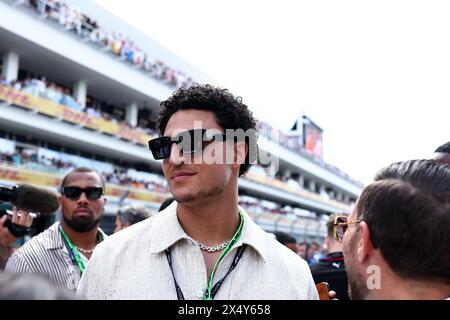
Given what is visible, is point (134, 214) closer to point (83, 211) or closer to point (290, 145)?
point (83, 211)

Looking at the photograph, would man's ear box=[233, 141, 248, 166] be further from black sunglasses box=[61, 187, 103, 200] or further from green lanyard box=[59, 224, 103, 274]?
black sunglasses box=[61, 187, 103, 200]

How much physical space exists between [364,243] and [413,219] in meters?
0.18

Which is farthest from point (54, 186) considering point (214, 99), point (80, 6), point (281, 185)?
point (281, 185)

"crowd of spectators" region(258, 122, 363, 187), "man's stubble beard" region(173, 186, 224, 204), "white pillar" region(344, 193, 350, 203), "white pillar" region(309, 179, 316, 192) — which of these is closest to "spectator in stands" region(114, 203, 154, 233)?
"man's stubble beard" region(173, 186, 224, 204)

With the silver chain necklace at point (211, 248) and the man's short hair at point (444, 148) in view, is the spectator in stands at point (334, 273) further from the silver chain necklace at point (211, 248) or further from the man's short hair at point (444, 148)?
the silver chain necklace at point (211, 248)

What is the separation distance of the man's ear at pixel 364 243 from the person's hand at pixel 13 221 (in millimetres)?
2558

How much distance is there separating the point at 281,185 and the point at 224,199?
36.4 m

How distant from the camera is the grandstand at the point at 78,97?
16000mm

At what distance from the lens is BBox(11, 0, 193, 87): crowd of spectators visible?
1722cm

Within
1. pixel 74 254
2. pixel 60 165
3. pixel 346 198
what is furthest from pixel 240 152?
pixel 346 198

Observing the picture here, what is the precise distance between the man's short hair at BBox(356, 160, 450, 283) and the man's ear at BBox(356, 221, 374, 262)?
1cm

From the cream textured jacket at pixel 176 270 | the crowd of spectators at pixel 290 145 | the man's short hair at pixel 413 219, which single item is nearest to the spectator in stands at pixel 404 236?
the man's short hair at pixel 413 219

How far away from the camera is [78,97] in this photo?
834 inches

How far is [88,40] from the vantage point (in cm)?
1911
